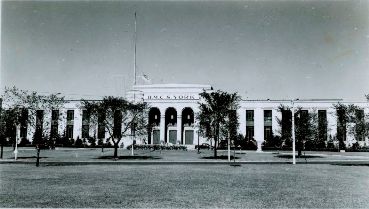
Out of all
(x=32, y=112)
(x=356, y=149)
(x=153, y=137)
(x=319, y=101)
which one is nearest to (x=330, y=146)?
(x=356, y=149)

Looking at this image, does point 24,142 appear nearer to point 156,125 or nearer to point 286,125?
point 156,125

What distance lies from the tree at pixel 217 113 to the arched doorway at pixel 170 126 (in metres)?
35.4

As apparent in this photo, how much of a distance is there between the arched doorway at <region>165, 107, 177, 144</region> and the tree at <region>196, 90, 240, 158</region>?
35.4 meters

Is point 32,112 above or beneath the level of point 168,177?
above

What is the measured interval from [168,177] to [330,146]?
55.4 metres

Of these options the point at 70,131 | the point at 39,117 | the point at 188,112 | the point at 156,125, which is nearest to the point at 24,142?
the point at 70,131

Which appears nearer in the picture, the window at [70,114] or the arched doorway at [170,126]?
the arched doorway at [170,126]

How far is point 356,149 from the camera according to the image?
67.4 metres

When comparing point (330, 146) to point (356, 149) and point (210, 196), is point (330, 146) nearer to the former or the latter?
point (356, 149)

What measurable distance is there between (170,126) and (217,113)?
37650 mm

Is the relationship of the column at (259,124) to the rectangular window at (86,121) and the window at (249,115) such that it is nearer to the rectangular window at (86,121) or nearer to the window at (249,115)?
the window at (249,115)

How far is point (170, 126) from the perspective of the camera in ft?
264

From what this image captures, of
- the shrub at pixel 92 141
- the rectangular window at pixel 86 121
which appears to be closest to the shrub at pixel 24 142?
the rectangular window at pixel 86 121

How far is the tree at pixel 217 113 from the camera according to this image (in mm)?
43500
